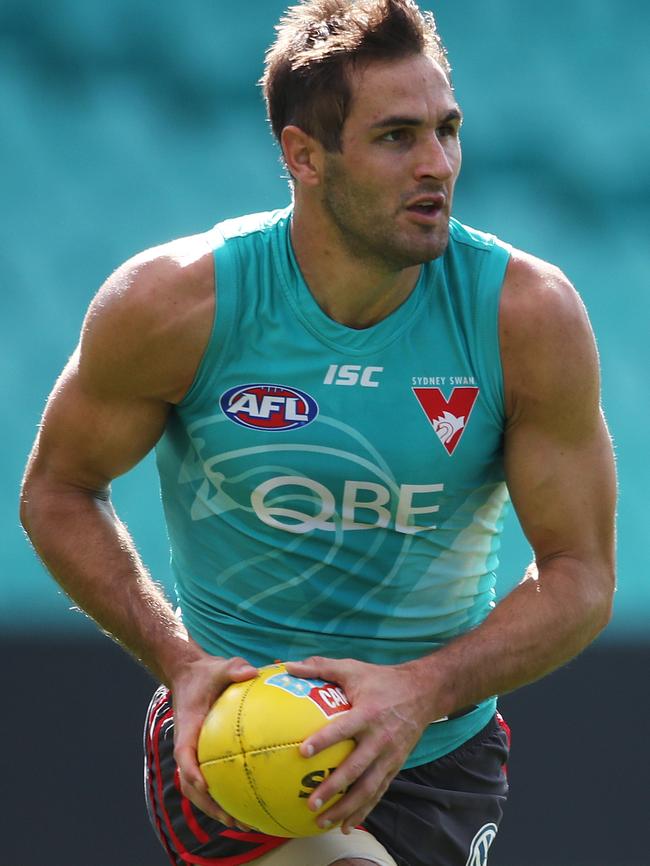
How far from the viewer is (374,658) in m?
3.33

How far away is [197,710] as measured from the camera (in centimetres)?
280

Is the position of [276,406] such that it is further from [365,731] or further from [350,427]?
[365,731]

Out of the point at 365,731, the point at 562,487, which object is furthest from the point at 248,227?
the point at 365,731

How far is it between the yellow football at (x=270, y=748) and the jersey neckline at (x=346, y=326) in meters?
0.76

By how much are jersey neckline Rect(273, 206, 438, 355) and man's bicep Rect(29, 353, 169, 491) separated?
363 mm

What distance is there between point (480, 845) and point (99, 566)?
3.55 ft

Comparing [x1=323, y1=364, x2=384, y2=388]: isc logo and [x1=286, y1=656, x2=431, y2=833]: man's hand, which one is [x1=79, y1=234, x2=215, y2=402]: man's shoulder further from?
[x1=286, y1=656, x2=431, y2=833]: man's hand

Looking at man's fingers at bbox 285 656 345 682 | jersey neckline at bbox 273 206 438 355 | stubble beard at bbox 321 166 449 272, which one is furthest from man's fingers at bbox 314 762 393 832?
stubble beard at bbox 321 166 449 272

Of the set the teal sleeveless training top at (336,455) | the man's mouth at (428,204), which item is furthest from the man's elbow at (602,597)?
the man's mouth at (428,204)

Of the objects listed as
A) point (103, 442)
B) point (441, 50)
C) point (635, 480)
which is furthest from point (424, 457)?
point (635, 480)

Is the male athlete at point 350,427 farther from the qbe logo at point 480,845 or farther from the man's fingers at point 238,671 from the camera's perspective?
the man's fingers at point 238,671

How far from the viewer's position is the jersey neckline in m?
Result: 3.20

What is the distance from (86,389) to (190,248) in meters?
0.37

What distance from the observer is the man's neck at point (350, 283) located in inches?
127
